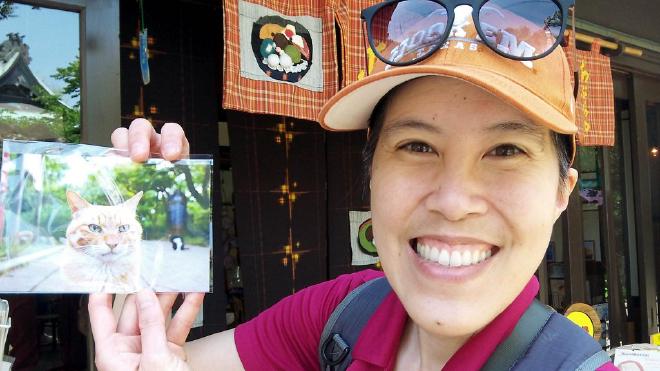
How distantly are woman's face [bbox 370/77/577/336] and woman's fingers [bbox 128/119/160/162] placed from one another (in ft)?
2.08

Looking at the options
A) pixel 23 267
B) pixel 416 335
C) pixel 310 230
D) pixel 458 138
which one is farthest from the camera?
pixel 310 230

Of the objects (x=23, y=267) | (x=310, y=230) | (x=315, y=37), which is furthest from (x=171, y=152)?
(x=310, y=230)

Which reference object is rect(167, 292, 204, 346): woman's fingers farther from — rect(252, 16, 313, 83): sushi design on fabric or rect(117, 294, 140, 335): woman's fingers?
rect(252, 16, 313, 83): sushi design on fabric

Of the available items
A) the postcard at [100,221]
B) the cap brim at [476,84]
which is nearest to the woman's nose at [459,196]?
the cap brim at [476,84]

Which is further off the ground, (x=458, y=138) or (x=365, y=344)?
(x=458, y=138)

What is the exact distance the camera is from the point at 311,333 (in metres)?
1.57

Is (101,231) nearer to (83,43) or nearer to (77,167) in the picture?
(77,167)

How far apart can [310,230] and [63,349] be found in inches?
66.7

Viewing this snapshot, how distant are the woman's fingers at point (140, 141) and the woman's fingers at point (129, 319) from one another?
0.36 meters

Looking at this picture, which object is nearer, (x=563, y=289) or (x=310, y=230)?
(x=310, y=230)

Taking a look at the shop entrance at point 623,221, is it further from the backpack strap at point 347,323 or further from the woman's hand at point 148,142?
the woman's hand at point 148,142

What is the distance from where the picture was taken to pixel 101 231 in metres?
1.33

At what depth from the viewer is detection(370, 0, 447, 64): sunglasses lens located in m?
1.16

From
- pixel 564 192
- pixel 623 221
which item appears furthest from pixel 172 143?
pixel 623 221
